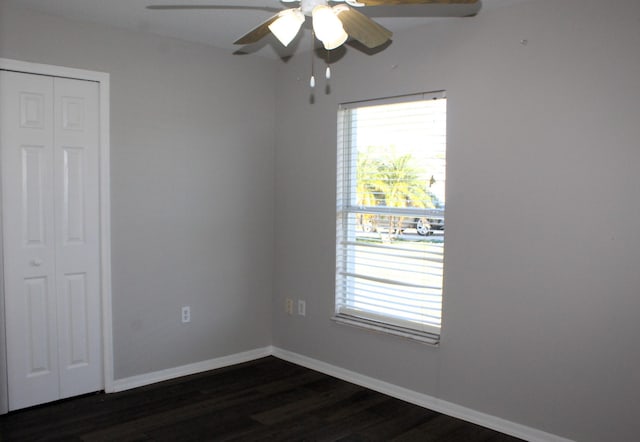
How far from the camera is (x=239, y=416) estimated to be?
3.39 meters

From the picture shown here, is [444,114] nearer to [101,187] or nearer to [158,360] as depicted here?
[101,187]

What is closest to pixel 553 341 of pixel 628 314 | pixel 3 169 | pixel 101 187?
pixel 628 314

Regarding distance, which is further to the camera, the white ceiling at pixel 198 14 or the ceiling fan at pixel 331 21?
the white ceiling at pixel 198 14

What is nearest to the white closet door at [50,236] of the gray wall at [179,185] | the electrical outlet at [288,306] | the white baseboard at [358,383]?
the gray wall at [179,185]

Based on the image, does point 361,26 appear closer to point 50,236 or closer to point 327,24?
point 327,24

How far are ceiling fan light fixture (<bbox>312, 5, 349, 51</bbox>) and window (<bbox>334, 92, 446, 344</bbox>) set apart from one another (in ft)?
4.74

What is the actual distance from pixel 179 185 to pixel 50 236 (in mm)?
942

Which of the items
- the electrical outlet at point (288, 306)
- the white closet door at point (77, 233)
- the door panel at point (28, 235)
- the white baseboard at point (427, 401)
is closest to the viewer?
the white baseboard at point (427, 401)

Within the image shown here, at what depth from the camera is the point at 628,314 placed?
272 cm

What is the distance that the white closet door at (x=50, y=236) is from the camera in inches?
130

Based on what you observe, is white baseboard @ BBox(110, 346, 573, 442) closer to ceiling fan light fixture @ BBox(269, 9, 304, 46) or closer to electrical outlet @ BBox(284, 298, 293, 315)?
electrical outlet @ BBox(284, 298, 293, 315)

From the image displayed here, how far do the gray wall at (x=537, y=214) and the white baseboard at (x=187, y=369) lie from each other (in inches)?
43.6

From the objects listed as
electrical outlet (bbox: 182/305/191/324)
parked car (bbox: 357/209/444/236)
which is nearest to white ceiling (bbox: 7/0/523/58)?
parked car (bbox: 357/209/444/236)

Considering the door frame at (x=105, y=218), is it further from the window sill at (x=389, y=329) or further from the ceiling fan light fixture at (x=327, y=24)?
the ceiling fan light fixture at (x=327, y=24)
